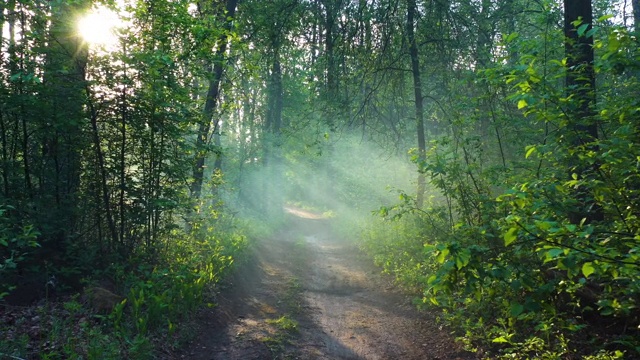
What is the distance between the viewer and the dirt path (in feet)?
20.6

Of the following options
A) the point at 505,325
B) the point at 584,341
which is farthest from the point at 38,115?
the point at 584,341

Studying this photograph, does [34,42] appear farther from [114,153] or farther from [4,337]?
[4,337]

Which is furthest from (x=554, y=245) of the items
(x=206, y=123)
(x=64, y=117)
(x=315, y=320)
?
(x=206, y=123)

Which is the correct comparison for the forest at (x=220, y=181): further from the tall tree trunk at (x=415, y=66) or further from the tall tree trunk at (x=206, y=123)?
the tall tree trunk at (x=415, y=66)

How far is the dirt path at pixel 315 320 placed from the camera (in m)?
6.27

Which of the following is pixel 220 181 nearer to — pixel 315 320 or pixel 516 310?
pixel 315 320

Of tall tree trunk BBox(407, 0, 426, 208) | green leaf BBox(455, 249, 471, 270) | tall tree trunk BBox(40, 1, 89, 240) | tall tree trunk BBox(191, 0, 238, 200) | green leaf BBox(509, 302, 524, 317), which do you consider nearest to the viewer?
green leaf BBox(455, 249, 471, 270)

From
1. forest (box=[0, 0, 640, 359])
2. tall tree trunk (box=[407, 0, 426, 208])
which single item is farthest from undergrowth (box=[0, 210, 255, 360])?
tall tree trunk (box=[407, 0, 426, 208])

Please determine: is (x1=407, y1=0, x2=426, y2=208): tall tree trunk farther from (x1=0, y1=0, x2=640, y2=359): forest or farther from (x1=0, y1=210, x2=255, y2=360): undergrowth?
(x1=0, y1=210, x2=255, y2=360): undergrowth

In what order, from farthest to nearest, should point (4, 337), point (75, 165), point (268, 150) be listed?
point (268, 150)
point (75, 165)
point (4, 337)

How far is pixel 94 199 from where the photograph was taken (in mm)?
7469

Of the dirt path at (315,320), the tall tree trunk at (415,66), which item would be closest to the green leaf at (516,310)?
the dirt path at (315,320)

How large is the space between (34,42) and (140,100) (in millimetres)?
1754

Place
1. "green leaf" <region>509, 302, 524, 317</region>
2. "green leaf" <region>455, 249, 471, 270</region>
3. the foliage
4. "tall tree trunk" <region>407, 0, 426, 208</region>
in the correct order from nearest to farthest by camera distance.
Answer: "green leaf" <region>455, 249, 471, 270</region> → the foliage → "green leaf" <region>509, 302, 524, 317</region> → "tall tree trunk" <region>407, 0, 426, 208</region>
